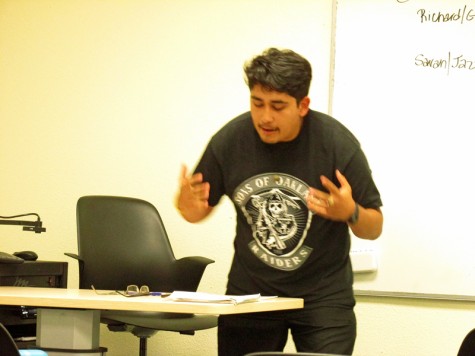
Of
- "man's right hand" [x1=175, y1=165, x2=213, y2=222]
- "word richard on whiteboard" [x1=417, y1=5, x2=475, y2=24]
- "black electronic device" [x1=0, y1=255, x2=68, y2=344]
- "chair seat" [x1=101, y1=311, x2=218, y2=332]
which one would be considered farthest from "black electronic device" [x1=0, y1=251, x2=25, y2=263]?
"word richard on whiteboard" [x1=417, y1=5, x2=475, y2=24]

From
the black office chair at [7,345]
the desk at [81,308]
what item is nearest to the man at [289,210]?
the desk at [81,308]

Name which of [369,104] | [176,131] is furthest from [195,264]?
[369,104]

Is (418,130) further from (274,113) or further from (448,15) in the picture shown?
(274,113)

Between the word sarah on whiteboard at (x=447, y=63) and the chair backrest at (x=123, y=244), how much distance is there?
1486 millimetres

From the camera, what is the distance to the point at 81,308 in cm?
222

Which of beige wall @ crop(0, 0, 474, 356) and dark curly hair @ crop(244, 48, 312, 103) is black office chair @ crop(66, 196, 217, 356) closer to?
beige wall @ crop(0, 0, 474, 356)

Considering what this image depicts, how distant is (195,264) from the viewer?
366 cm

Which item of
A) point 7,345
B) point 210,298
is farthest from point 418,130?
point 7,345

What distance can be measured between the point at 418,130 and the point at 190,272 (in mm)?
1263

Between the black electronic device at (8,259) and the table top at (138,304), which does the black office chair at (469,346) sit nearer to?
the table top at (138,304)

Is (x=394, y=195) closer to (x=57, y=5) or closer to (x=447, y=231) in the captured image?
(x=447, y=231)

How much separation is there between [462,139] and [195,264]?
137 centimetres

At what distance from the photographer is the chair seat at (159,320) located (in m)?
3.35

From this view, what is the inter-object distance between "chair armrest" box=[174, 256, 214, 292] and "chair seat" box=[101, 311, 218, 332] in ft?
0.57
